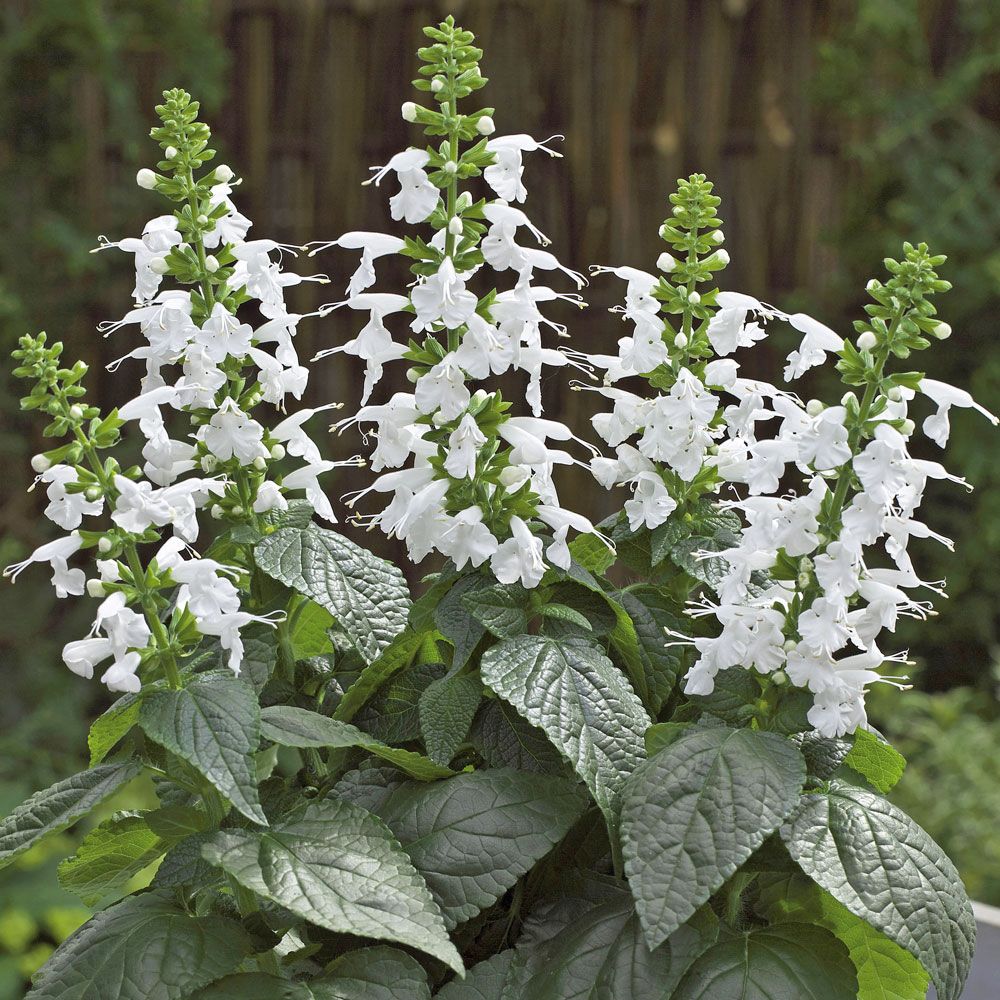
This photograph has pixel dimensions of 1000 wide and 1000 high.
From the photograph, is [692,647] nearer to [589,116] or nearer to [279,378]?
[279,378]

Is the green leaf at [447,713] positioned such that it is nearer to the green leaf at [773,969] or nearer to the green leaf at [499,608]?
the green leaf at [499,608]

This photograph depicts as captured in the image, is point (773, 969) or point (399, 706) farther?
point (399, 706)

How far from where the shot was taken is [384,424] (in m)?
0.79

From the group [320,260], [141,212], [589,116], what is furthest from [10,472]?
[589,116]

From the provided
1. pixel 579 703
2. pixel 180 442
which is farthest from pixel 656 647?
pixel 180 442

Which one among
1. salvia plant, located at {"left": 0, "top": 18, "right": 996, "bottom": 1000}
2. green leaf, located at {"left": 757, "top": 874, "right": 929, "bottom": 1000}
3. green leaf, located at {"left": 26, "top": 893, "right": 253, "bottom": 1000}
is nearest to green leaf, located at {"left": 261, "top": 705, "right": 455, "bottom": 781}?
salvia plant, located at {"left": 0, "top": 18, "right": 996, "bottom": 1000}

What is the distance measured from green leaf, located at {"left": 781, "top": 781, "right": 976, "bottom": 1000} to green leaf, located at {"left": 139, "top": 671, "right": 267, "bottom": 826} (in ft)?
0.91

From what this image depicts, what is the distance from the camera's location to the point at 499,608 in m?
0.77

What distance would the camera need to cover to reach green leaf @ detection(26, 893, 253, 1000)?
67 cm

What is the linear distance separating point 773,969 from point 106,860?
1.39 feet

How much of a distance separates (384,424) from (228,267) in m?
0.13

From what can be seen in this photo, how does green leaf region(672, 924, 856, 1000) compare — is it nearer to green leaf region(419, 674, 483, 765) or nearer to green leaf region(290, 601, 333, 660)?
green leaf region(419, 674, 483, 765)

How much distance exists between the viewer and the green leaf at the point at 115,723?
2.45ft

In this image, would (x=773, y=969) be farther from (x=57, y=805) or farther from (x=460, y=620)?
(x=57, y=805)
